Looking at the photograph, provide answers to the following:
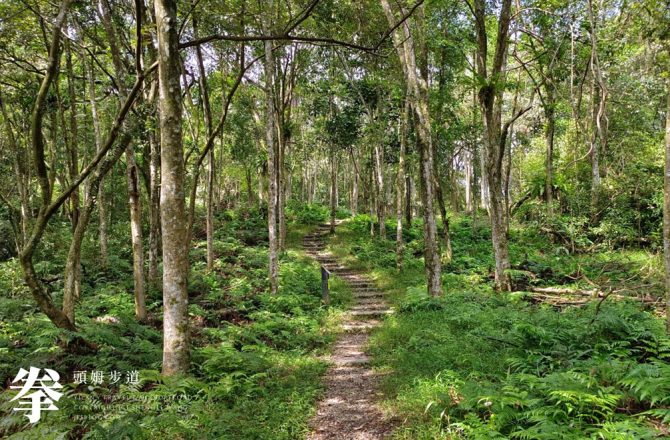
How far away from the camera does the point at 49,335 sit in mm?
6238

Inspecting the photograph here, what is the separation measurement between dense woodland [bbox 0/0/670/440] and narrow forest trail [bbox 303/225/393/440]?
0.04 m

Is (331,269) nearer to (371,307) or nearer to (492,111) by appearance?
(371,307)

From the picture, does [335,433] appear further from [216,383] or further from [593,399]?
[593,399]

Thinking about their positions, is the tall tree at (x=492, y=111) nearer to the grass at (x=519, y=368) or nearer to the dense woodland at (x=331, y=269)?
the dense woodland at (x=331, y=269)

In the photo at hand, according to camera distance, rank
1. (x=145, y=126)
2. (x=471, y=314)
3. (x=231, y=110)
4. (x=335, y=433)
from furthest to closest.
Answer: (x=231, y=110) < (x=471, y=314) < (x=145, y=126) < (x=335, y=433)

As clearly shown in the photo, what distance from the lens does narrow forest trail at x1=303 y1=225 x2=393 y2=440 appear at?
4758 mm

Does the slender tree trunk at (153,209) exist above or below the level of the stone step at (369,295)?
above

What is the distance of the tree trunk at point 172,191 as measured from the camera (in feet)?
17.2

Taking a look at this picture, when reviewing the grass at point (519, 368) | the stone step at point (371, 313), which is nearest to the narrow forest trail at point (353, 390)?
the stone step at point (371, 313)

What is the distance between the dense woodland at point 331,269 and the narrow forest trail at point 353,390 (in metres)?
0.04

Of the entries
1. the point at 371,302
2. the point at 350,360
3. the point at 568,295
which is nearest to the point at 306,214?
the point at 371,302

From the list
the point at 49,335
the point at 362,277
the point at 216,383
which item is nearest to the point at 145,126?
the point at 49,335

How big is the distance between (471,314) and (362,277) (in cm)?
727

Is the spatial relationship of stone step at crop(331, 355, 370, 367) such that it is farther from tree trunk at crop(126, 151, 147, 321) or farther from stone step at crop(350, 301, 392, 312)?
tree trunk at crop(126, 151, 147, 321)
